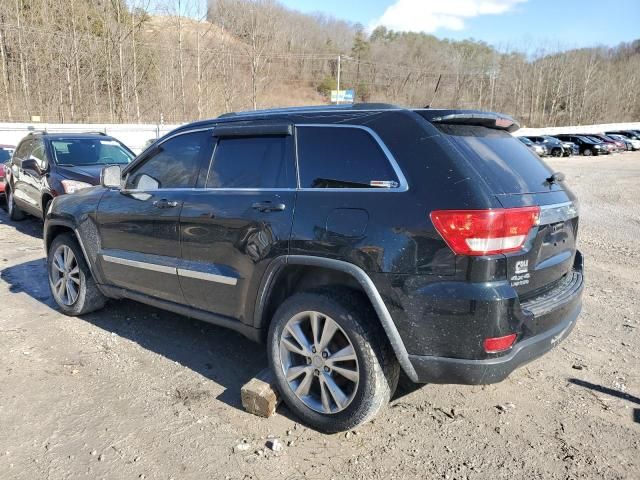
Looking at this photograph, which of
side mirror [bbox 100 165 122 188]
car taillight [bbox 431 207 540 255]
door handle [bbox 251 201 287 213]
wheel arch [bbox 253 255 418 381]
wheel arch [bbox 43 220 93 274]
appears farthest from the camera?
wheel arch [bbox 43 220 93 274]

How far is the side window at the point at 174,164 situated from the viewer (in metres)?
3.69

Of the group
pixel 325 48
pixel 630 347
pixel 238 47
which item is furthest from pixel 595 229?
pixel 325 48

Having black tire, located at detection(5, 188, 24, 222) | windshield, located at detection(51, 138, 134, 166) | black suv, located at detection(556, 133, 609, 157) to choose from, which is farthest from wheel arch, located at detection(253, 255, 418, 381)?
black suv, located at detection(556, 133, 609, 157)

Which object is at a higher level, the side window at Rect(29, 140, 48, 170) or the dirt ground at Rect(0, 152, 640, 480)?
the side window at Rect(29, 140, 48, 170)

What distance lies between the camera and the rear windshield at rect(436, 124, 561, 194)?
2652 mm

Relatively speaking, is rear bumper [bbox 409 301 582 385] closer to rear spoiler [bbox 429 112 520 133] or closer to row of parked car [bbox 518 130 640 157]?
rear spoiler [bbox 429 112 520 133]

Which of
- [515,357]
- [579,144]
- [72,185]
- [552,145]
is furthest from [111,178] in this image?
[579,144]

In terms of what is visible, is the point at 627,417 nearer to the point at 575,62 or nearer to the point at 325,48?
the point at 325,48

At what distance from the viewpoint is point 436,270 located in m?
2.49

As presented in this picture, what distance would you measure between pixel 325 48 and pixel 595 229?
8373cm

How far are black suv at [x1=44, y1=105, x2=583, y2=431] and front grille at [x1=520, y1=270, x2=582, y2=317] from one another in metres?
0.02

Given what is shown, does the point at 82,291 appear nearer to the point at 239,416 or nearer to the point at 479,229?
the point at 239,416

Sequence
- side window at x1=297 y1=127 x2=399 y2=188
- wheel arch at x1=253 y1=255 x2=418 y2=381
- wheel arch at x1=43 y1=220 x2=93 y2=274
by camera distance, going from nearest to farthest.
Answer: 1. wheel arch at x1=253 y1=255 x2=418 y2=381
2. side window at x1=297 y1=127 x2=399 y2=188
3. wheel arch at x1=43 y1=220 x2=93 y2=274

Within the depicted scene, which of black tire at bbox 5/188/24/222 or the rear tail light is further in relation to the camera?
black tire at bbox 5/188/24/222
